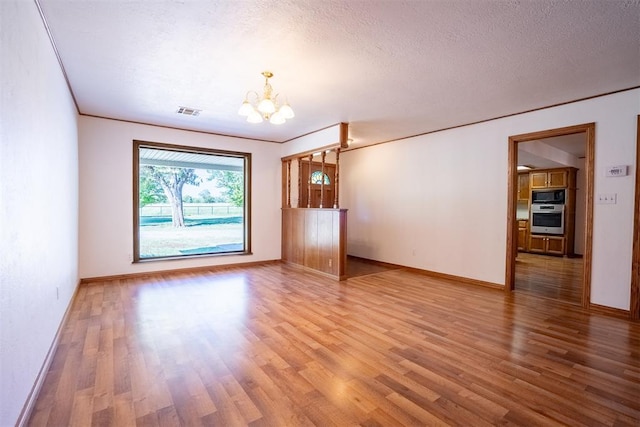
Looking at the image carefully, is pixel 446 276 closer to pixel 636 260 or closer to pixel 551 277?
pixel 551 277

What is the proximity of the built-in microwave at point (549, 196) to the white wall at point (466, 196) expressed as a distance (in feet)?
15.5

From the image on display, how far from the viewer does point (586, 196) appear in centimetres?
378

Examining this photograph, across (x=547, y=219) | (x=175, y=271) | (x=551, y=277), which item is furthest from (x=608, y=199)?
(x=175, y=271)

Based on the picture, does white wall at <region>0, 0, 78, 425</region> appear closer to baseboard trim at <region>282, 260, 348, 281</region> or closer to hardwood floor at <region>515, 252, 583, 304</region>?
baseboard trim at <region>282, 260, 348, 281</region>

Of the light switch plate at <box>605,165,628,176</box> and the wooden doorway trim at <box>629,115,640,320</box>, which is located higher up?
the light switch plate at <box>605,165,628,176</box>

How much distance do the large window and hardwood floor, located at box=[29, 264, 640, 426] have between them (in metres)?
1.76

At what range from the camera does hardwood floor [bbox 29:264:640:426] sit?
182cm

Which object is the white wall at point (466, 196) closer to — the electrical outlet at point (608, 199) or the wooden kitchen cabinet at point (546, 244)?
the electrical outlet at point (608, 199)

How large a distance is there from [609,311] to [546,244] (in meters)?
5.26

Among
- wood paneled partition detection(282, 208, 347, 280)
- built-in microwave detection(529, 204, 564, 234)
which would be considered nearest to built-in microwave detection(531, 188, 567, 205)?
built-in microwave detection(529, 204, 564, 234)

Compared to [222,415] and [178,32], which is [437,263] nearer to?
[222,415]

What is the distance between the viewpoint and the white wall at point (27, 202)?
4.91ft

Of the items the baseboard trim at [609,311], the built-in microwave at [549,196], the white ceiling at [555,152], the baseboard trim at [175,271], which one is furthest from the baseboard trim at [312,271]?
the built-in microwave at [549,196]

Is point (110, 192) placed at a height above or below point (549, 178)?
below
